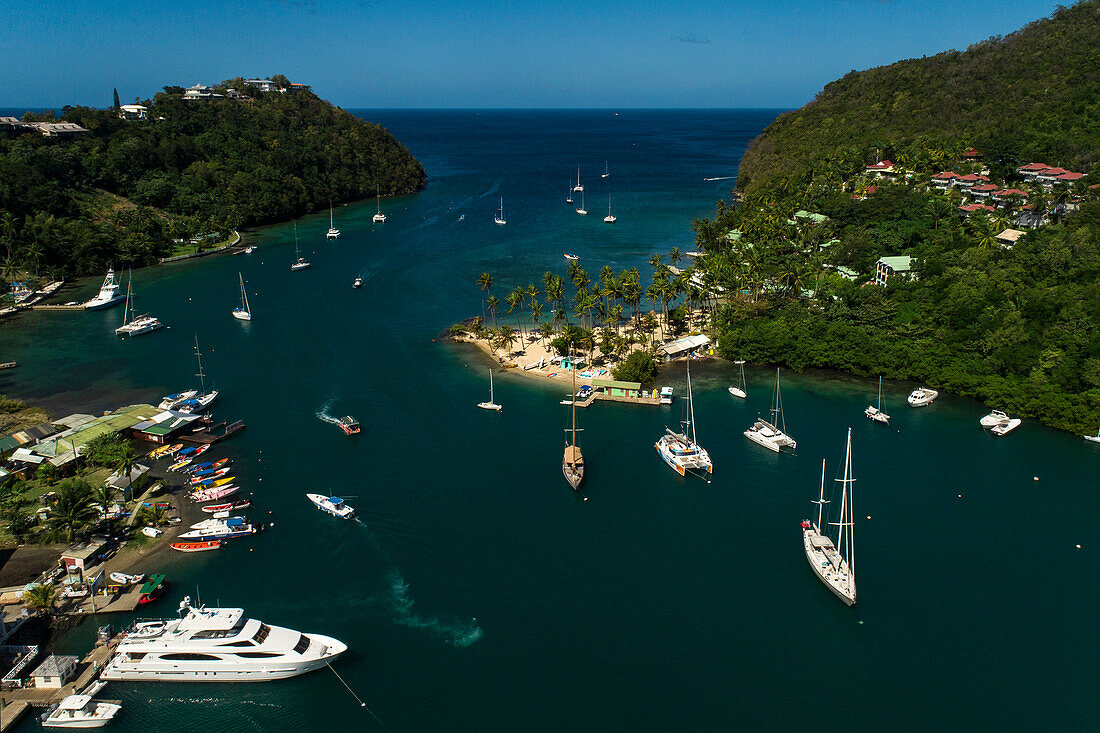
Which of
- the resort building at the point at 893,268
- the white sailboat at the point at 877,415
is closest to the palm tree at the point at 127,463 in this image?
the white sailboat at the point at 877,415

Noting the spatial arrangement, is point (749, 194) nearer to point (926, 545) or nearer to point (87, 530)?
point (926, 545)

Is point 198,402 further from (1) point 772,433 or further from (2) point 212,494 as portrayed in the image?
(1) point 772,433

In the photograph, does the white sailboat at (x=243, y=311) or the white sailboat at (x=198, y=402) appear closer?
the white sailboat at (x=198, y=402)

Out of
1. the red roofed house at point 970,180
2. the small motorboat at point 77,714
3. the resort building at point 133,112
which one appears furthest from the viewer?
the resort building at point 133,112

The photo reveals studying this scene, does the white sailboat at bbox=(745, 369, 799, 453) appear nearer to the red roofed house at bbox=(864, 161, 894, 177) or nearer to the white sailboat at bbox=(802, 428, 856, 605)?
the white sailboat at bbox=(802, 428, 856, 605)

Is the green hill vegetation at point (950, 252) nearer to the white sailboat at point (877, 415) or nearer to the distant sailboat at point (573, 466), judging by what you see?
the white sailboat at point (877, 415)

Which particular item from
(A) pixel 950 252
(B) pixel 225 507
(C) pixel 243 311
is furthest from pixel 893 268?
(C) pixel 243 311
